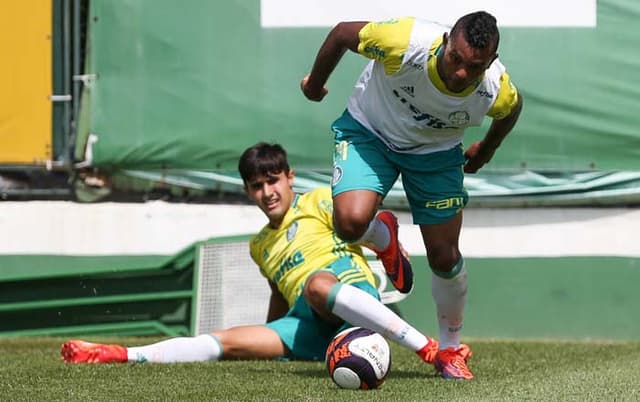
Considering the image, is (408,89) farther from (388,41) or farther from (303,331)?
(303,331)

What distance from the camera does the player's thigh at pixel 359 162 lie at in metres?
5.91

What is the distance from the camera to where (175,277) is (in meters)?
8.88

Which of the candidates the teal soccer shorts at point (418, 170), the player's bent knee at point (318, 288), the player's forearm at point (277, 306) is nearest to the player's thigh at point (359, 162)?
the teal soccer shorts at point (418, 170)

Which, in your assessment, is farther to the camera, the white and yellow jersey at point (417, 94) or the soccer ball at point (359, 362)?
the white and yellow jersey at point (417, 94)

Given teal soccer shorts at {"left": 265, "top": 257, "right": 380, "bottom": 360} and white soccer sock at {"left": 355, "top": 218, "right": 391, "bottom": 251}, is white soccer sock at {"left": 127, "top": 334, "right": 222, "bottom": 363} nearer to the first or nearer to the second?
teal soccer shorts at {"left": 265, "top": 257, "right": 380, "bottom": 360}

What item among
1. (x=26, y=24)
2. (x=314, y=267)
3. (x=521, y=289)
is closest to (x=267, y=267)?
(x=314, y=267)

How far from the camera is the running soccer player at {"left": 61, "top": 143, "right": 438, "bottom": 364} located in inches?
257

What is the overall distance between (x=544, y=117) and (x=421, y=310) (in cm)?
161

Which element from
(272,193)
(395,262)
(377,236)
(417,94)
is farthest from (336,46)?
(272,193)

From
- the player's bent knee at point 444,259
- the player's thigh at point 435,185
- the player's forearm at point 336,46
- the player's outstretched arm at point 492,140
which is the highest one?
the player's forearm at point 336,46

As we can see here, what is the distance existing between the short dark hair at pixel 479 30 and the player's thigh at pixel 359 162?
0.92 meters

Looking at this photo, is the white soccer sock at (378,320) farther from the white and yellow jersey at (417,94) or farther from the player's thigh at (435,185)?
the white and yellow jersey at (417,94)

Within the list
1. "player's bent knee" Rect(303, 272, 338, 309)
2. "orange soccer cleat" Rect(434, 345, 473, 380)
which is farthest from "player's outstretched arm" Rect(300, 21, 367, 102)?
"orange soccer cleat" Rect(434, 345, 473, 380)

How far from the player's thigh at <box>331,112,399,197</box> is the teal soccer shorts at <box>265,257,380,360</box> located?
1.02 metres
